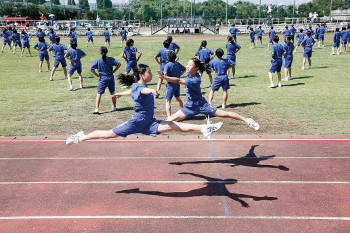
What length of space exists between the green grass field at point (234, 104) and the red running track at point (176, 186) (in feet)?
4.32

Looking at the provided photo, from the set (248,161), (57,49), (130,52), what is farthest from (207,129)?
(57,49)

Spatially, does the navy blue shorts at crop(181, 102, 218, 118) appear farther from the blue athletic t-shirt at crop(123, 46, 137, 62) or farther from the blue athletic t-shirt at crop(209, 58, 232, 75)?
the blue athletic t-shirt at crop(123, 46, 137, 62)

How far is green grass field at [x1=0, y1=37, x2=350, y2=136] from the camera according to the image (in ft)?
33.8

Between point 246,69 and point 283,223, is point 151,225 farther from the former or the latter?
point 246,69

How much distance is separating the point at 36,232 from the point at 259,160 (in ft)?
15.6

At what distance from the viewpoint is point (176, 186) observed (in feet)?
21.6

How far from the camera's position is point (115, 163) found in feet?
25.3

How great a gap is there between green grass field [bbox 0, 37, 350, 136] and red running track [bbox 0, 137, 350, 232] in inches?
51.8

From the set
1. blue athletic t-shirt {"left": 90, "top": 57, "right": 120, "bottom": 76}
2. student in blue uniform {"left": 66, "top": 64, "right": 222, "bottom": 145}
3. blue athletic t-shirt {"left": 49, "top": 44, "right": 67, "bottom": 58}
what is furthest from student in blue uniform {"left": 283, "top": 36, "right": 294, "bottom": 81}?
student in blue uniform {"left": 66, "top": 64, "right": 222, "bottom": 145}

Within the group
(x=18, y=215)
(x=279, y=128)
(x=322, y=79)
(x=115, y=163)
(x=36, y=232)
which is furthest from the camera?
(x=322, y=79)

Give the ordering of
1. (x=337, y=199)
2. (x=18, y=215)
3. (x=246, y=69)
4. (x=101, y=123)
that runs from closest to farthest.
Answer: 1. (x=18, y=215)
2. (x=337, y=199)
3. (x=101, y=123)
4. (x=246, y=69)

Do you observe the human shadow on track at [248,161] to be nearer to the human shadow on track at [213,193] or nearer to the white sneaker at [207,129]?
the human shadow on track at [213,193]

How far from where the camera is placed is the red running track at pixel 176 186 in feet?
17.5

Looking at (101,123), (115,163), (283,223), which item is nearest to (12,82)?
(101,123)
